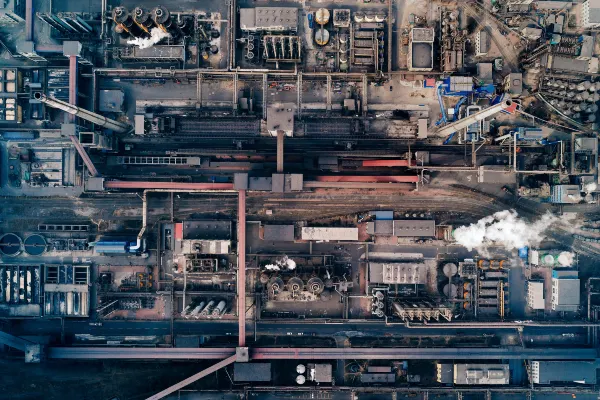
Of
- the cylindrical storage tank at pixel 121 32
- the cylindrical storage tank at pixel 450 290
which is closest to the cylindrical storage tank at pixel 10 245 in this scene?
the cylindrical storage tank at pixel 121 32

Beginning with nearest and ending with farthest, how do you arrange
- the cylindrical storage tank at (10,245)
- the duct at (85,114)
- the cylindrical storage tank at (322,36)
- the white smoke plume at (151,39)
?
the duct at (85,114), the white smoke plume at (151,39), the cylindrical storage tank at (322,36), the cylindrical storage tank at (10,245)

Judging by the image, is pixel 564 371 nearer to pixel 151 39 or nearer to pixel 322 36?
pixel 322 36

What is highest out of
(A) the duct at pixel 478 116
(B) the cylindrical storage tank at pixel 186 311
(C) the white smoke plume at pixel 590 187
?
(A) the duct at pixel 478 116

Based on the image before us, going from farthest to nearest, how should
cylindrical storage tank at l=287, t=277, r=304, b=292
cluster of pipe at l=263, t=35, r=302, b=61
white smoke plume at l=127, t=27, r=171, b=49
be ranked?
white smoke plume at l=127, t=27, r=171, b=49, cluster of pipe at l=263, t=35, r=302, b=61, cylindrical storage tank at l=287, t=277, r=304, b=292

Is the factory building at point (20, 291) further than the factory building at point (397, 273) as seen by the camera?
Yes

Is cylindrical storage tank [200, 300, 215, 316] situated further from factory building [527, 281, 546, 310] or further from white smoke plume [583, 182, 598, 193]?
white smoke plume [583, 182, 598, 193]

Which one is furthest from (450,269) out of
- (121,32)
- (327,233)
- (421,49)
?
(121,32)

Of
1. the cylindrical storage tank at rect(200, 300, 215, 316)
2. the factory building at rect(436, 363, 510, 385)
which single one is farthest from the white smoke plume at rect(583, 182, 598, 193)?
the cylindrical storage tank at rect(200, 300, 215, 316)

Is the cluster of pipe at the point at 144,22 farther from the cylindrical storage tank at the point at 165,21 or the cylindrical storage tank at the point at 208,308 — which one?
the cylindrical storage tank at the point at 208,308
